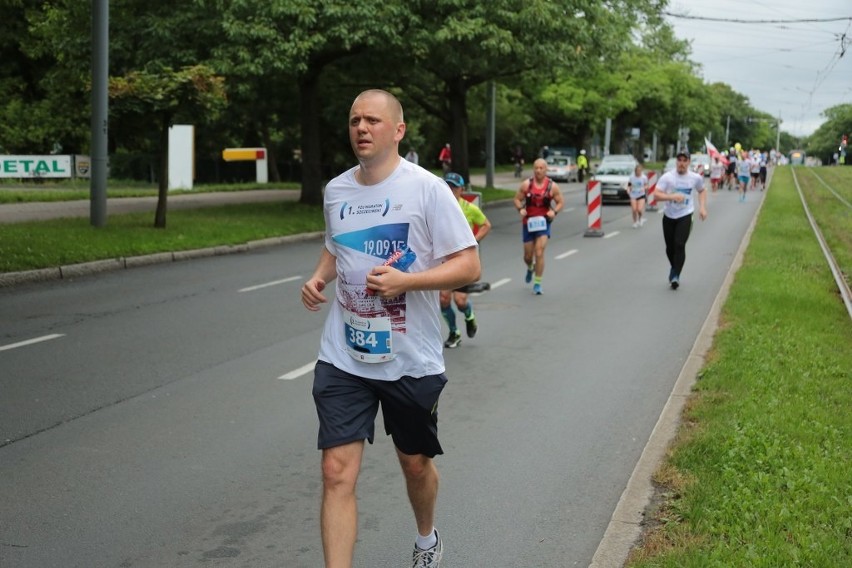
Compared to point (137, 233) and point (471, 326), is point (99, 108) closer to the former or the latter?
point (137, 233)

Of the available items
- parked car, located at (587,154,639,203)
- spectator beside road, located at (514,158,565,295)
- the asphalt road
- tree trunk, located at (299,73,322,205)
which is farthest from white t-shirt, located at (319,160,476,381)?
parked car, located at (587,154,639,203)

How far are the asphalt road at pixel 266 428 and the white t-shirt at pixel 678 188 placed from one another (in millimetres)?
1230

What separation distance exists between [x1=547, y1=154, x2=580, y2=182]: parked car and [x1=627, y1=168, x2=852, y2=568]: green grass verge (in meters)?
47.9

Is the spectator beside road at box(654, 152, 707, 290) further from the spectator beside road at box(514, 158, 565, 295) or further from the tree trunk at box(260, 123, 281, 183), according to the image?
the tree trunk at box(260, 123, 281, 183)

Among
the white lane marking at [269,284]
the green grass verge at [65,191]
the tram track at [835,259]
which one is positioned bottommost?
the white lane marking at [269,284]

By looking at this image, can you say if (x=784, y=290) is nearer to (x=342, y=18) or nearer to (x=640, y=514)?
(x=640, y=514)

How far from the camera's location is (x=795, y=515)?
461 cm

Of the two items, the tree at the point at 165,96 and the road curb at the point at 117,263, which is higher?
the tree at the point at 165,96

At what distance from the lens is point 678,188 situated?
1411cm

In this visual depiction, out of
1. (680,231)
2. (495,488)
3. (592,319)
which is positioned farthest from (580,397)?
(680,231)

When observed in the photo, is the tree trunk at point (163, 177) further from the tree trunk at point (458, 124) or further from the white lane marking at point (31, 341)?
the tree trunk at point (458, 124)

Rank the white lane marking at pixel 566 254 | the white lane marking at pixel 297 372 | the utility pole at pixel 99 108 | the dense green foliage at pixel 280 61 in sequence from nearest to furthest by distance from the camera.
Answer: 1. the white lane marking at pixel 297 372
2. the utility pole at pixel 99 108
3. the white lane marking at pixel 566 254
4. the dense green foliage at pixel 280 61

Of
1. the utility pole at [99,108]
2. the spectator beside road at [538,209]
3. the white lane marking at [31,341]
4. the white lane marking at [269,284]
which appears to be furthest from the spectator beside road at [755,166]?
the white lane marking at [31,341]

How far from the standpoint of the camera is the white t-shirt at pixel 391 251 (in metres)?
3.81
